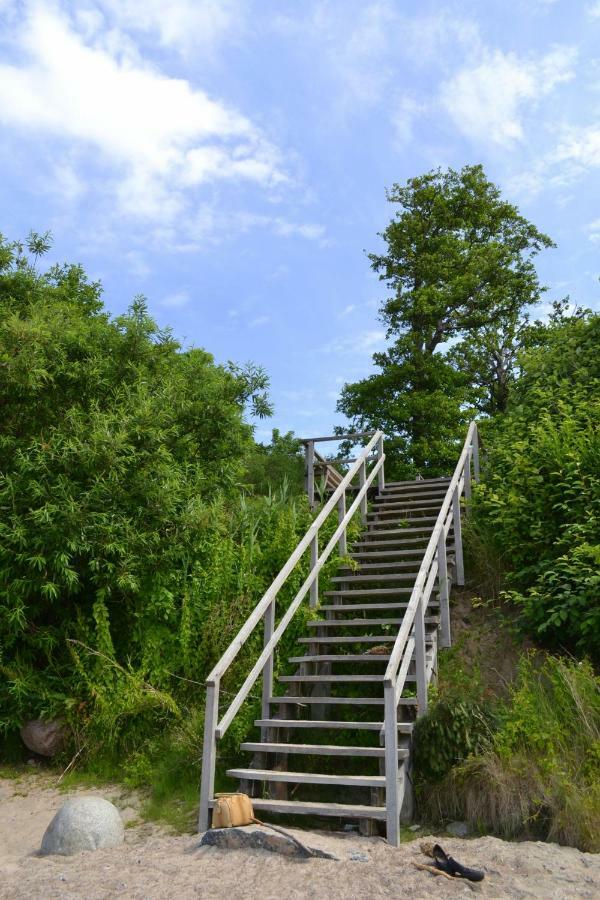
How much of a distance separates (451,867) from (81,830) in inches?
102

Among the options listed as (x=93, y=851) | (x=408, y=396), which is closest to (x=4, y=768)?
(x=93, y=851)

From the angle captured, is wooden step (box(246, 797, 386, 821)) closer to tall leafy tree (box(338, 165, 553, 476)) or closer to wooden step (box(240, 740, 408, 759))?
wooden step (box(240, 740, 408, 759))

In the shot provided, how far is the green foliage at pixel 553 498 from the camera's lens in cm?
684

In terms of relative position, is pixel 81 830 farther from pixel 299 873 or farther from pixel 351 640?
pixel 351 640

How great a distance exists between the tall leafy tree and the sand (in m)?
12.8

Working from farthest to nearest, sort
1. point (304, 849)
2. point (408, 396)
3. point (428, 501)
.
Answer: point (408, 396), point (428, 501), point (304, 849)

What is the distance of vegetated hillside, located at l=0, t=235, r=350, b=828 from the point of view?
7211 millimetres

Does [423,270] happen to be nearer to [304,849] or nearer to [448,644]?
A: [448,644]

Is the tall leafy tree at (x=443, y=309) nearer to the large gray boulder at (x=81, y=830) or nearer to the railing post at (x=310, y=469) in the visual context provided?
the railing post at (x=310, y=469)


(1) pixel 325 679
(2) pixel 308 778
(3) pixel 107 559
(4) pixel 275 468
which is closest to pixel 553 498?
(1) pixel 325 679

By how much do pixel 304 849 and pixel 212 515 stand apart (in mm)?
4132

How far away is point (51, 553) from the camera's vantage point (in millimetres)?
7465

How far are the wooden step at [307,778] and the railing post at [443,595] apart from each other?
2.06m

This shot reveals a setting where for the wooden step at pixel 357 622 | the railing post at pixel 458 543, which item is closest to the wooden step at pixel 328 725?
the wooden step at pixel 357 622
